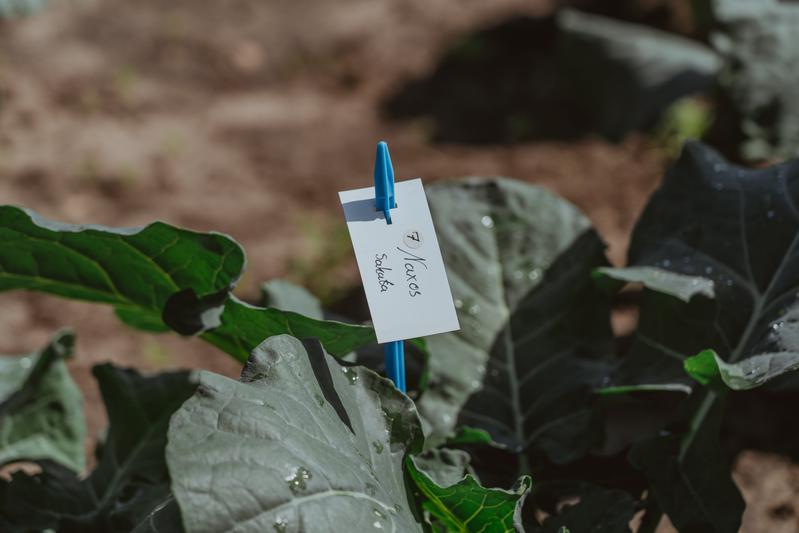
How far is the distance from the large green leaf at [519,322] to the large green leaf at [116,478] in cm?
48

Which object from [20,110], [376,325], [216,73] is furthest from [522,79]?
[376,325]

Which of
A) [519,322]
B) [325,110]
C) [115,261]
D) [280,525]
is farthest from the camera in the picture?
[325,110]

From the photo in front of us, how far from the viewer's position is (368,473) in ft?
3.97

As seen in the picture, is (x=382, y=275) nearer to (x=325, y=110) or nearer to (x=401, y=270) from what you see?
(x=401, y=270)

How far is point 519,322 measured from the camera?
175 cm

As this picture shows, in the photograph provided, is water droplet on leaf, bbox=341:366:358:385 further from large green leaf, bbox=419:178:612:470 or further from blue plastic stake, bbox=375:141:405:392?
large green leaf, bbox=419:178:612:470

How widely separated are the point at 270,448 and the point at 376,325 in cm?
20

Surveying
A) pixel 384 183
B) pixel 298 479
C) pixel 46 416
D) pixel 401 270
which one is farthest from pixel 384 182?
pixel 46 416

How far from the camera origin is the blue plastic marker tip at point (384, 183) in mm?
1216

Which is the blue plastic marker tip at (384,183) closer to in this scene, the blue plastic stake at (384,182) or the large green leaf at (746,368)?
the blue plastic stake at (384,182)

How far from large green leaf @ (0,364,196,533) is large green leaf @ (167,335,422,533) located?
39 centimetres

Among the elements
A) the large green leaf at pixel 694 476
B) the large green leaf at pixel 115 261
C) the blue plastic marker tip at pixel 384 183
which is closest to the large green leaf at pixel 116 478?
the large green leaf at pixel 115 261

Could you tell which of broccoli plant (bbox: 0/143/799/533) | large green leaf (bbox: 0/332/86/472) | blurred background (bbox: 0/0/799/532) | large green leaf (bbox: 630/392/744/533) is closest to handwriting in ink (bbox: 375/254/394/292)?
broccoli plant (bbox: 0/143/799/533)

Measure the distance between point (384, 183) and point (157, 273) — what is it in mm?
447
